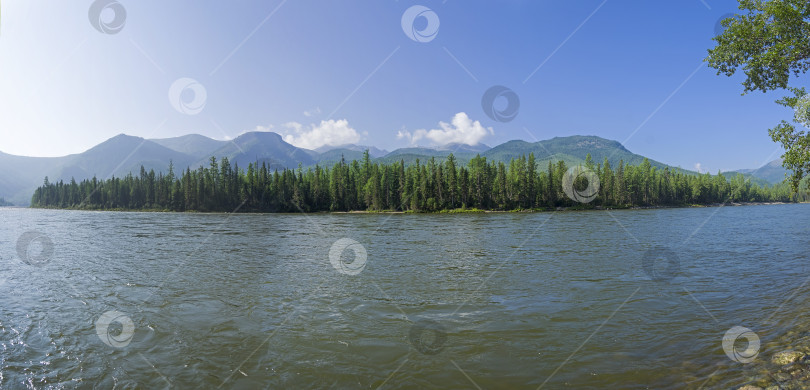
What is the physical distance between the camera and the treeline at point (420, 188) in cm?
12619

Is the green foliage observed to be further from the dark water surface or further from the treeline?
the treeline

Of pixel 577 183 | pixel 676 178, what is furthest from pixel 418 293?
pixel 676 178

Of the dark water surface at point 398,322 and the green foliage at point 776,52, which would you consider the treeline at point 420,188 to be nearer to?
the dark water surface at point 398,322

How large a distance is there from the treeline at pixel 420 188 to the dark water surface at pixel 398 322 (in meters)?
102

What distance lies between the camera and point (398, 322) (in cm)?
1188

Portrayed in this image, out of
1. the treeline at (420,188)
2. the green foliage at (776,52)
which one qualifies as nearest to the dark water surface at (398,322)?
the green foliage at (776,52)

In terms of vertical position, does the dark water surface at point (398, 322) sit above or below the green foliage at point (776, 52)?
below

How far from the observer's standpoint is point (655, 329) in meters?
10.7

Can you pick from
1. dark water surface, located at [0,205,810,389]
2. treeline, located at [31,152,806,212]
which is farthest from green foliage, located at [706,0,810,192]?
treeline, located at [31,152,806,212]

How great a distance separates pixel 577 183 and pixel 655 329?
13723cm

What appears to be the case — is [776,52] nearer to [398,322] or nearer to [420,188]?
[398,322]

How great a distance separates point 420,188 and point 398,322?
111 metres

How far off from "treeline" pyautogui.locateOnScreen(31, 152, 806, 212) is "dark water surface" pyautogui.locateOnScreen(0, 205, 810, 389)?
335ft

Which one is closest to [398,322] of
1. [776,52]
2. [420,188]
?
[776,52]
